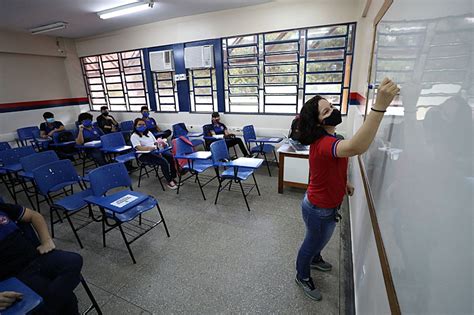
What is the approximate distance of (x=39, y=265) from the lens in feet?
5.25

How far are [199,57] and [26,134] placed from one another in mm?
5045

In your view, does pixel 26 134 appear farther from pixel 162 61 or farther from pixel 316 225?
pixel 316 225

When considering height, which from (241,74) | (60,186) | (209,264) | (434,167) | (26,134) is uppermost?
(241,74)

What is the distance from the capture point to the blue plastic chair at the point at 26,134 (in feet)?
19.3

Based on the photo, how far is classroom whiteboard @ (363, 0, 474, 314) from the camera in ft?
1.56

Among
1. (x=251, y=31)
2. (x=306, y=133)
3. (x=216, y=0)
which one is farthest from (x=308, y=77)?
(x=306, y=133)

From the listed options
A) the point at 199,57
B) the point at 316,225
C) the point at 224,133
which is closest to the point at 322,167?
the point at 316,225

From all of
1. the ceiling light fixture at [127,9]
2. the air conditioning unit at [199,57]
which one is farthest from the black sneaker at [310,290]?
the ceiling light fixture at [127,9]

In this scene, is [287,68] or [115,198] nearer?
[115,198]

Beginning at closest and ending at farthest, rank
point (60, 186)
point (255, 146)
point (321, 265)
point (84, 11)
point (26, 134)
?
point (321, 265) → point (60, 186) → point (84, 11) → point (255, 146) → point (26, 134)

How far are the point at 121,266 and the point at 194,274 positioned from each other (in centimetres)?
79

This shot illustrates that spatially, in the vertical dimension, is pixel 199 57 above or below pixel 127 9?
below

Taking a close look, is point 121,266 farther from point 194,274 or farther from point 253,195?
point 253,195

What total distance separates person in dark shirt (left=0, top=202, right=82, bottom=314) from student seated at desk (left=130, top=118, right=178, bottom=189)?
2.40 metres
